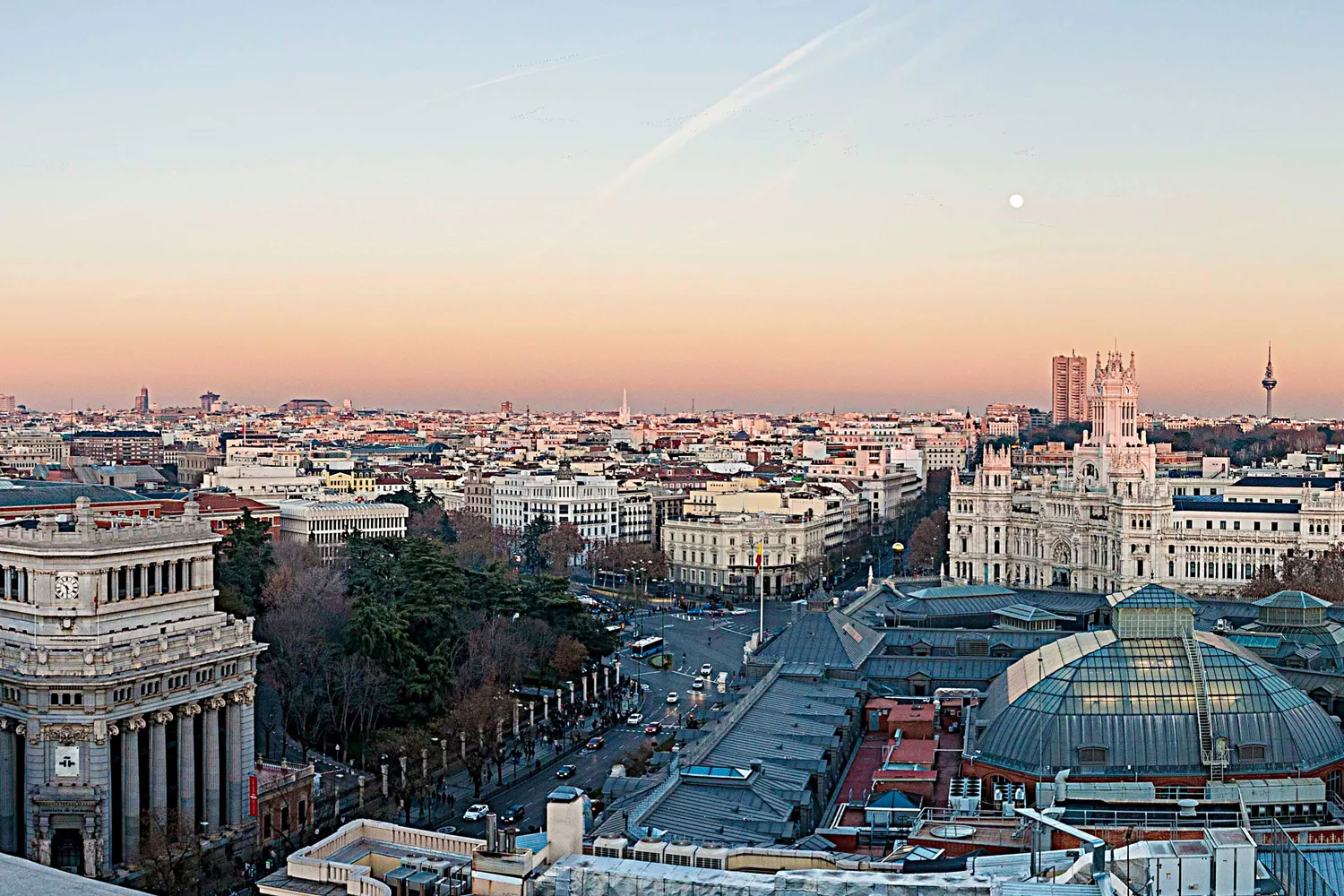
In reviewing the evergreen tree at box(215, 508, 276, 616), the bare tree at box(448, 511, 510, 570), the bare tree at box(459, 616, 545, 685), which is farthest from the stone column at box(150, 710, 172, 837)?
the bare tree at box(448, 511, 510, 570)

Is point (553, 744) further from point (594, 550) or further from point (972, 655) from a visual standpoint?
point (594, 550)

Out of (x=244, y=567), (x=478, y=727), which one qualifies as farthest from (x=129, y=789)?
(x=244, y=567)

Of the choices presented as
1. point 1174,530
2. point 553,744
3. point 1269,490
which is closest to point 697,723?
point 553,744

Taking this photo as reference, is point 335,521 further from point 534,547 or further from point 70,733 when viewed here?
point 70,733

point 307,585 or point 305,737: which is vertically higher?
point 307,585

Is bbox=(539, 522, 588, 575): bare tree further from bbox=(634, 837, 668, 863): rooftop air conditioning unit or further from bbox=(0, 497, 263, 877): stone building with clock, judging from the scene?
bbox=(634, 837, 668, 863): rooftop air conditioning unit

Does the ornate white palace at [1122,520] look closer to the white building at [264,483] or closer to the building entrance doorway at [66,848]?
the white building at [264,483]
